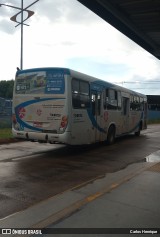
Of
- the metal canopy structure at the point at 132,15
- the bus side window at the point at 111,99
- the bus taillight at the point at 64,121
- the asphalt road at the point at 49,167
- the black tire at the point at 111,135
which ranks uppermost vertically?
the metal canopy structure at the point at 132,15

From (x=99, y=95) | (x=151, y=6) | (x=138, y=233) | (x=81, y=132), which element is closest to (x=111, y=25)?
(x=151, y=6)

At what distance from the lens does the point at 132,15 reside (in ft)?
24.7

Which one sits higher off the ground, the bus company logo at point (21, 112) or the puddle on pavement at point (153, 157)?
the bus company logo at point (21, 112)

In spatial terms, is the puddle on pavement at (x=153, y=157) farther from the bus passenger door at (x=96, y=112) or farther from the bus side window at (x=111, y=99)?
the bus side window at (x=111, y=99)

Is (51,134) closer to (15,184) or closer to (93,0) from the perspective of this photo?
(15,184)

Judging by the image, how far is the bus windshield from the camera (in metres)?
12.4

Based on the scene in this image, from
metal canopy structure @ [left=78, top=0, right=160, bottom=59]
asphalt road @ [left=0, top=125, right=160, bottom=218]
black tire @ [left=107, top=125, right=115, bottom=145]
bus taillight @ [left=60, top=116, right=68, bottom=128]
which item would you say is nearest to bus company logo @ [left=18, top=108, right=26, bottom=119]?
asphalt road @ [left=0, top=125, right=160, bottom=218]

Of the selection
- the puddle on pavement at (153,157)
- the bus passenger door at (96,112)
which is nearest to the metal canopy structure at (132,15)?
the puddle on pavement at (153,157)

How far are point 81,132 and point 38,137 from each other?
1.61 meters

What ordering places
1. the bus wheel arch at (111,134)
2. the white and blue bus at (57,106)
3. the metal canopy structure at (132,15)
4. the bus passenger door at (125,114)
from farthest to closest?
the bus passenger door at (125,114), the bus wheel arch at (111,134), the white and blue bus at (57,106), the metal canopy structure at (132,15)

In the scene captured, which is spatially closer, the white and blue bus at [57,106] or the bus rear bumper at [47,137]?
the bus rear bumper at [47,137]

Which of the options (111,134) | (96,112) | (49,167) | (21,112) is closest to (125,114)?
(111,134)

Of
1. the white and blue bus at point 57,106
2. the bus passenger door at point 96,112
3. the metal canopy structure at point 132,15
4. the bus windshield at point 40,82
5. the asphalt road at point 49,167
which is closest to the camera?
the metal canopy structure at point 132,15

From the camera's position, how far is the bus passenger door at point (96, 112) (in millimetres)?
14305
